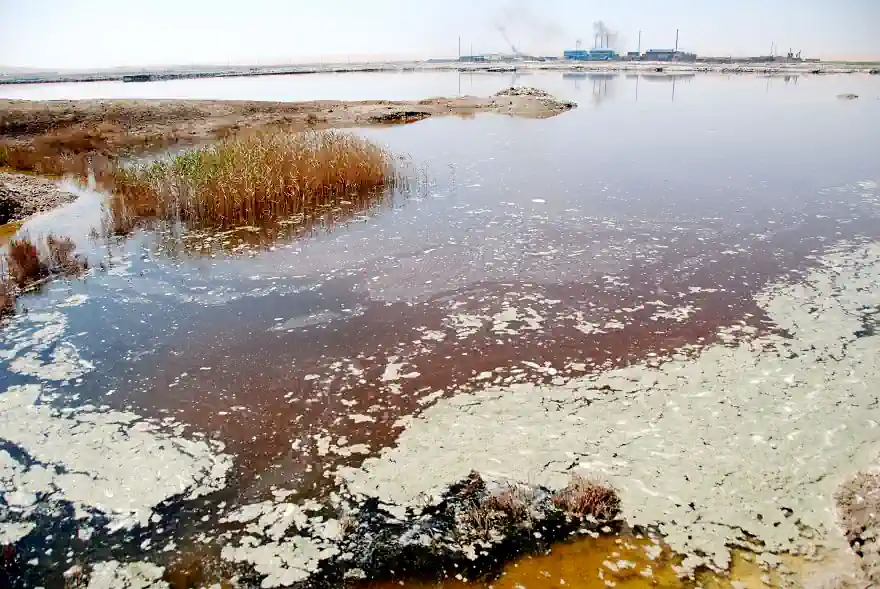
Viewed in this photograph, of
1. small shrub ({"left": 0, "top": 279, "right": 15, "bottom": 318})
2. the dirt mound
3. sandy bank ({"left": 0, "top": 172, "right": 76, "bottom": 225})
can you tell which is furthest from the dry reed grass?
sandy bank ({"left": 0, "top": 172, "right": 76, "bottom": 225})

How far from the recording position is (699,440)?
543cm

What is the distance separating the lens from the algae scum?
434 cm

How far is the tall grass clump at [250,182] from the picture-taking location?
1268 cm

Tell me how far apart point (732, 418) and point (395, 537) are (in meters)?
3.43

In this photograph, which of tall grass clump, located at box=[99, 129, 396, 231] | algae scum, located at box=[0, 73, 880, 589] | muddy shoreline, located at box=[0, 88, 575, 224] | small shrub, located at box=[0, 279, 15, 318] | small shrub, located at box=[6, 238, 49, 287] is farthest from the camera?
muddy shoreline, located at box=[0, 88, 575, 224]

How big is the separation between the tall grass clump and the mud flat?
27.7 feet

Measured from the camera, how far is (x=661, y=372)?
6.64 m

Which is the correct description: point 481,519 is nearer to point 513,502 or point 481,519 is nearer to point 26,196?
point 513,502

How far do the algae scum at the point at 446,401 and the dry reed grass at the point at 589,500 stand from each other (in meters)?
0.08

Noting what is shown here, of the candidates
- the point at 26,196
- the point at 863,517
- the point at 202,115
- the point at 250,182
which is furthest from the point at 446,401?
the point at 202,115

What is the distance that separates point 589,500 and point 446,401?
2010mm

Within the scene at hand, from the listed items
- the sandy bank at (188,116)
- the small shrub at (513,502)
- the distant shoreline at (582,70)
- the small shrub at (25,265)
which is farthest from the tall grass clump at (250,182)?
the distant shoreline at (582,70)

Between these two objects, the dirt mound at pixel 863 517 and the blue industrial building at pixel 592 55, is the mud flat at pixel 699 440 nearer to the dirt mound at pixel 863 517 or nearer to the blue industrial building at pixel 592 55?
the dirt mound at pixel 863 517

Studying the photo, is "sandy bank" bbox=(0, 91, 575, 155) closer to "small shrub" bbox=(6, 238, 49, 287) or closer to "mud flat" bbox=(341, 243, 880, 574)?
"small shrub" bbox=(6, 238, 49, 287)
